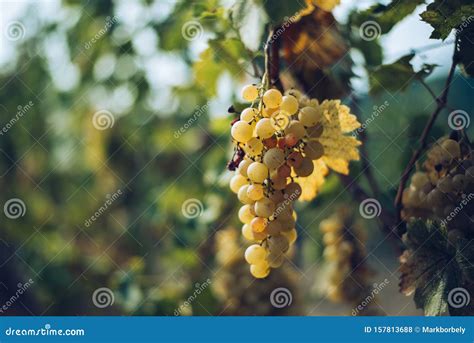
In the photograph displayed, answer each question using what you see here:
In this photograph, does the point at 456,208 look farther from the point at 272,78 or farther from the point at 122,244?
the point at 122,244

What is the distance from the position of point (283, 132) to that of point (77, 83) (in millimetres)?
1497

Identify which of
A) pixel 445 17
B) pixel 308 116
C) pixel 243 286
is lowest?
pixel 243 286

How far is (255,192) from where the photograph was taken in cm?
90

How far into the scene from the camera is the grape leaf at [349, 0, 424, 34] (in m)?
1.08

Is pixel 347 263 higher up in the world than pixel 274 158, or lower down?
lower down

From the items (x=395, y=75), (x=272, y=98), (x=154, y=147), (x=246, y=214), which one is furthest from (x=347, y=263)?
(x=154, y=147)

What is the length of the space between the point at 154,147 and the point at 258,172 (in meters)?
1.70

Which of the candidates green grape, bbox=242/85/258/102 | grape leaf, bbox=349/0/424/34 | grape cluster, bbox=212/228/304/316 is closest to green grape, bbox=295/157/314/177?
green grape, bbox=242/85/258/102

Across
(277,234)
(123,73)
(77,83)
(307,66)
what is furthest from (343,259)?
(77,83)

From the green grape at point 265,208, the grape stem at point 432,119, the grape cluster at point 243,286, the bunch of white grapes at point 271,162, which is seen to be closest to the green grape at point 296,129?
the bunch of white grapes at point 271,162

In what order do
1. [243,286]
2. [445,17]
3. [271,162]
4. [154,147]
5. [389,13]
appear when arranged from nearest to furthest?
[271,162], [445,17], [389,13], [243,286], [154,147]

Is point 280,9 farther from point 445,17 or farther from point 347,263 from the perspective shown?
point 347,263

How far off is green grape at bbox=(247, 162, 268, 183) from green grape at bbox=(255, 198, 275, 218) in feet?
0.11

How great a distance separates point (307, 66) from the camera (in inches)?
48.8
